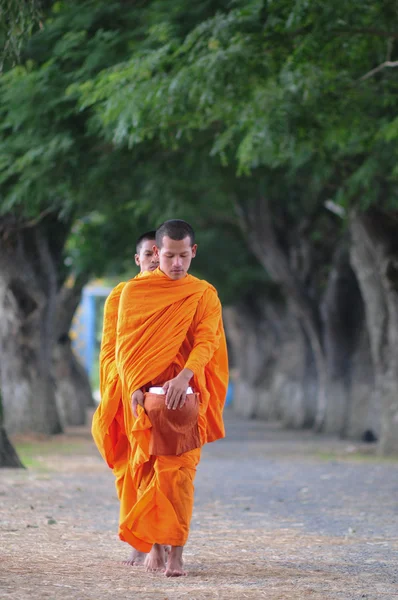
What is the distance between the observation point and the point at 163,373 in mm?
7324

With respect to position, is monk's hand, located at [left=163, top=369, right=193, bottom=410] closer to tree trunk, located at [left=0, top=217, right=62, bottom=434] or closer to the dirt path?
the dirt path

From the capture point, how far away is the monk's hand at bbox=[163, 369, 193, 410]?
707 cm

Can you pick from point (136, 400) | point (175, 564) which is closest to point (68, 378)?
point (136, 400)

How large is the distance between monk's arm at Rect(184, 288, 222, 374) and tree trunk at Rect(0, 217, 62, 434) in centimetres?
1619

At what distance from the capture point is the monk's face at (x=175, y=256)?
7328mm

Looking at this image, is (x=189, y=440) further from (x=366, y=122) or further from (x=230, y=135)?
(x=366, y=122)

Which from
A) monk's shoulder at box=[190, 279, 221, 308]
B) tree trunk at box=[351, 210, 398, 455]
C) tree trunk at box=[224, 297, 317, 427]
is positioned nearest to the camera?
monk's shoulder at box=[190, 279, 221, 308]

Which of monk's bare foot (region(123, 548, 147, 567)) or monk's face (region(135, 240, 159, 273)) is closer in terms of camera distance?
monk's bare foot (region(123, 548, 147, 567))

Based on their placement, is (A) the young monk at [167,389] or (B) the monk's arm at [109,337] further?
(B) the monk's arm at [109,337]

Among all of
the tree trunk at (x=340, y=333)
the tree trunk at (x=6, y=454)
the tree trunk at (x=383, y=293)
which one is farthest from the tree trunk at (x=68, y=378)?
the tree trunk at (x=6, y=454)

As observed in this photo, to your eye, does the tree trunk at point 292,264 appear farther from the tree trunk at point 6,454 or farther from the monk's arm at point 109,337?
the monk's arm at point 109,337

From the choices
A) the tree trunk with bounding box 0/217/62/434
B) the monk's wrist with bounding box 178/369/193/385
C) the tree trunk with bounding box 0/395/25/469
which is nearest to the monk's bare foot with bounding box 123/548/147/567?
the monk's wrist with bounding box 178/369/193/385

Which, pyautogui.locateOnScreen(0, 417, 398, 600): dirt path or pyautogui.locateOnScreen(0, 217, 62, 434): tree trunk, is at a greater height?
pyautogui.locateOnScreen(0, 217, 62, 434): tree trunk

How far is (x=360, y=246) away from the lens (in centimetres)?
2081
